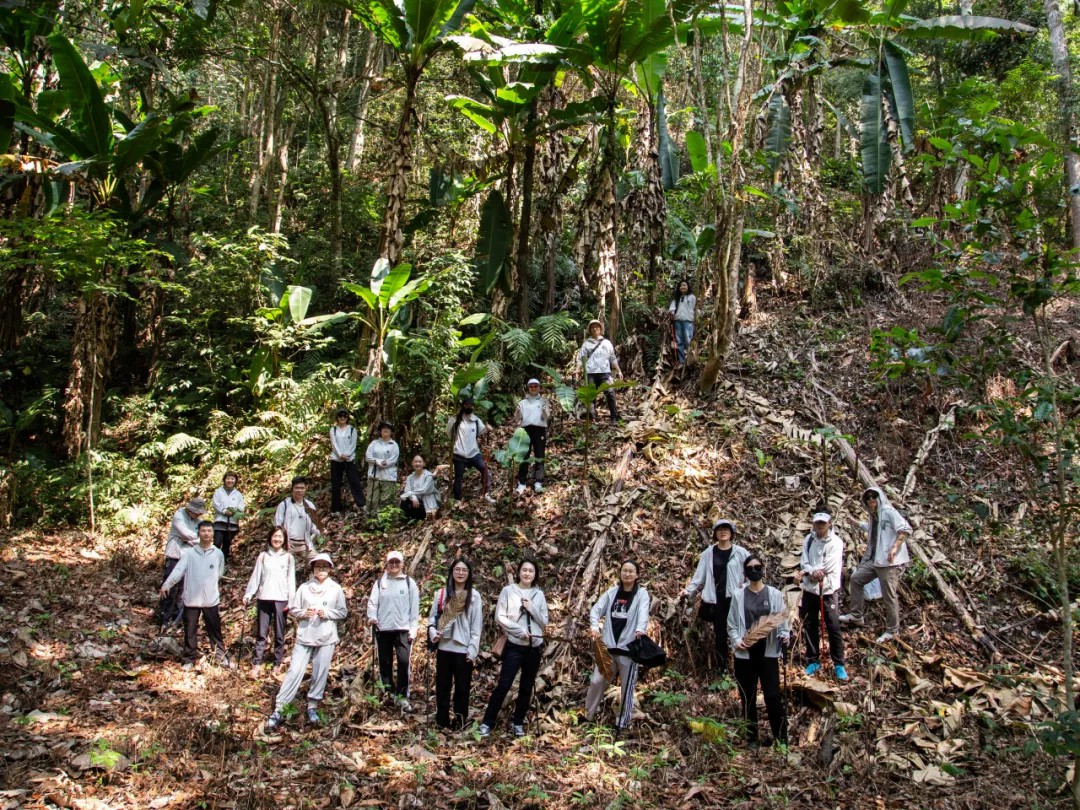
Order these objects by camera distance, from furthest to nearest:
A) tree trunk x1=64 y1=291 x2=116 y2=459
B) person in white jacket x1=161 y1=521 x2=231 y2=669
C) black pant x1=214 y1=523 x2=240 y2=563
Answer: tree trunk x1=64 y1=291 x2=116 y2=459 → black pant x1=214 y1=523 x2=240 y2=563 → person in white jacket x1=161 y1=521 x2=231 y2=669

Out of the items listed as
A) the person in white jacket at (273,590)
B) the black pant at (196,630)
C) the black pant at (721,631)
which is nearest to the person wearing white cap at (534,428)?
the person in white jacket at (273,590)

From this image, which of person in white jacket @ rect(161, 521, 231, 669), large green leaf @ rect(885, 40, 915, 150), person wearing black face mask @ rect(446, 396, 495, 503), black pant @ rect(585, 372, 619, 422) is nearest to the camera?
person in white jacket @ rect(161, 521, 231, 669)

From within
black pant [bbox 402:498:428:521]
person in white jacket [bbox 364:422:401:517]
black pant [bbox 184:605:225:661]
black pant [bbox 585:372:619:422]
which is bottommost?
black pant [bbox 184:605:225:661]

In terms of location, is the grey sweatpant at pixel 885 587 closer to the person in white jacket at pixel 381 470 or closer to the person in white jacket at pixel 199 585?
the person in white jacket at pixel 381 470

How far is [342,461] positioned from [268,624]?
2673 millimetres

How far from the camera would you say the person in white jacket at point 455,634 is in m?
6.18

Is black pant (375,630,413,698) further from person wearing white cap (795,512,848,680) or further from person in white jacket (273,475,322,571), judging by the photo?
person wearing white cap (795,512,848,680)

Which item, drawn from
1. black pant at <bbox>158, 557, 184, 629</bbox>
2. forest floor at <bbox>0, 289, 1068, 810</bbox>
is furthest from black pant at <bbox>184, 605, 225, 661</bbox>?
black pant at <bbox>158, 557, 184, 629</bbox>

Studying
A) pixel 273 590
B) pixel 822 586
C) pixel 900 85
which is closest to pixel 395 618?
pixel 273 590

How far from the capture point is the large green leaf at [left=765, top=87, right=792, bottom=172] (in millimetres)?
11094

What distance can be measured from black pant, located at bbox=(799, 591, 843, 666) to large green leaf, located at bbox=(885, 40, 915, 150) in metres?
7.91

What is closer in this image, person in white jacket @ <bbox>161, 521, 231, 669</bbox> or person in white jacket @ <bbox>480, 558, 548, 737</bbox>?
person in white jacket @ <bbox>480, 558, 548, 737</bbox>

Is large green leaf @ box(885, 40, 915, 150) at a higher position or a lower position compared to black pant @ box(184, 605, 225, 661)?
higher

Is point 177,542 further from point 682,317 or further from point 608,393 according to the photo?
point 682,317
